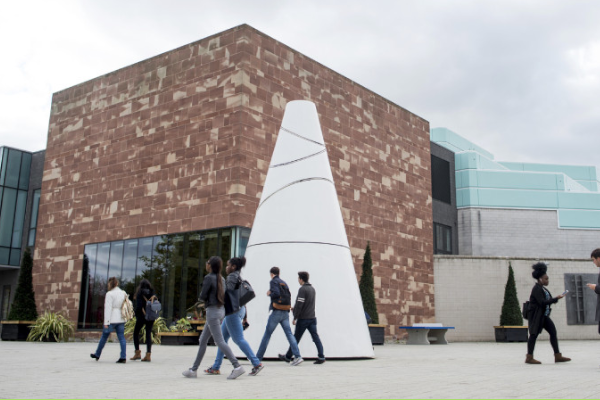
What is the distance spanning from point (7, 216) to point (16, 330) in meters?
8.88

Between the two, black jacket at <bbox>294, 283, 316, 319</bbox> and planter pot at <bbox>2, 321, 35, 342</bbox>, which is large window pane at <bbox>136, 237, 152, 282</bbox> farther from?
black jacket at <bbox>294, 283, 316, 319</bbox>

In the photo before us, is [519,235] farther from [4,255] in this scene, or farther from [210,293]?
[210,293]

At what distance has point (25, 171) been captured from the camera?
27406 millimetres

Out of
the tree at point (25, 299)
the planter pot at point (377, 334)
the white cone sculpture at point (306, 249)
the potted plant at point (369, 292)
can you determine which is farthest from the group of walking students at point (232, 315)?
the tree at point (25, 299)

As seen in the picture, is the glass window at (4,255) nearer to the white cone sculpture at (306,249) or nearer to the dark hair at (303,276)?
the white cone sculpture at (306,249)

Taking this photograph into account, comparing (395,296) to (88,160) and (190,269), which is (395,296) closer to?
(190,269)

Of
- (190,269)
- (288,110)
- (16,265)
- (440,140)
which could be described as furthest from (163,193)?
(440,140)

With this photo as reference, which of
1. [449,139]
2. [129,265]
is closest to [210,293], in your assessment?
[129,265]

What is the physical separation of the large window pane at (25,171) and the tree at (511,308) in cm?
2022

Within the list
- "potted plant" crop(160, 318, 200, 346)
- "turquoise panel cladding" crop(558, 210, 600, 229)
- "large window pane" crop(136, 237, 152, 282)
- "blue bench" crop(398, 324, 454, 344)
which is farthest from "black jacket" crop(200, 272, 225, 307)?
"turquoise panel cladding" crop(558, 210, 600, 229)

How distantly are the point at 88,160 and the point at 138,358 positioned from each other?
1179 cm

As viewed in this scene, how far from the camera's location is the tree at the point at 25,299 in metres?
19.6

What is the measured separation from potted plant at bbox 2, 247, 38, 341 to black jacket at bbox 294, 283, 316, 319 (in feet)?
43.1

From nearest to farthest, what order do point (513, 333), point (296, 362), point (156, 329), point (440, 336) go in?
point (296, 362) < point (156, 329) < point (440, 336) < point (513, 333)
